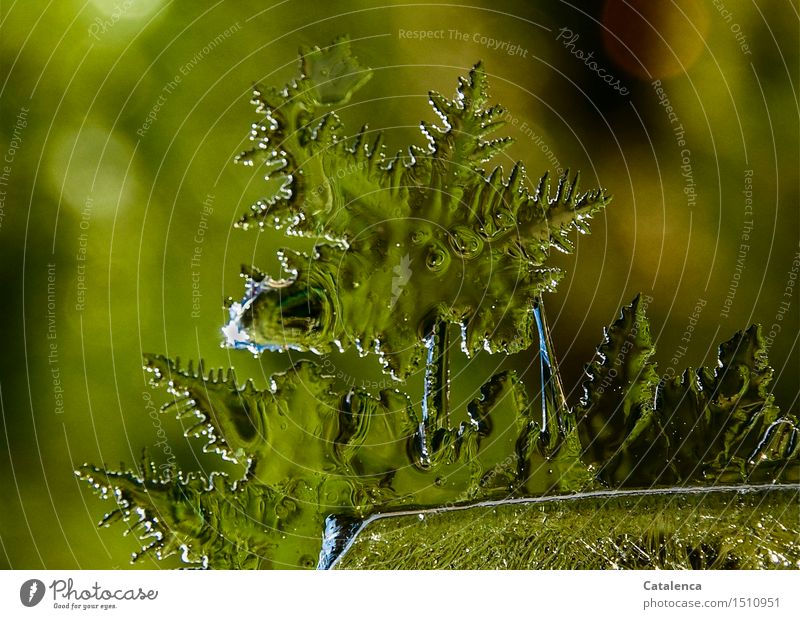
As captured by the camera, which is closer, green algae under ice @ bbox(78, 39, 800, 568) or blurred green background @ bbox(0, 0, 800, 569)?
green algae under ice @ bbox(78, 39, 800, 568)

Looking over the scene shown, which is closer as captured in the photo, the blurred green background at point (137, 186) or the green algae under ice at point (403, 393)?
the green algae under ice at point (403, 393)

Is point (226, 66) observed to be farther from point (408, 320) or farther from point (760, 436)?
point (760, 436)

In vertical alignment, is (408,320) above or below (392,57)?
below

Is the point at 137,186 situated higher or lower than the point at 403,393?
higher

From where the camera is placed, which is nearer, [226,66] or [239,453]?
[239,453]

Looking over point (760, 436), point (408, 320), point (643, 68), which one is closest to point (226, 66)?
point (408, 320)

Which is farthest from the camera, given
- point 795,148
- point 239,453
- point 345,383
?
point 795,148

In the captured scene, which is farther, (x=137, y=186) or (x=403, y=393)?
(x=137, y=186)

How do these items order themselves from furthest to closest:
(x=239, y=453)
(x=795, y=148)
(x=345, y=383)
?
(x=795, y=148) → (x=345, y=383) → (x=239, y=453)
